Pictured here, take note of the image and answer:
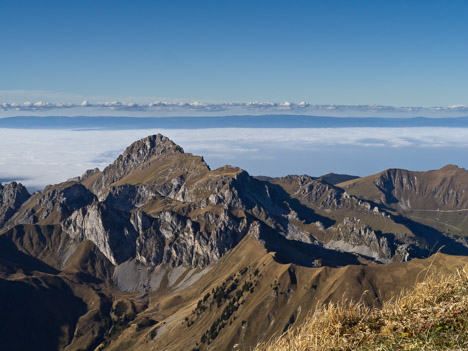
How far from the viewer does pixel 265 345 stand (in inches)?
781

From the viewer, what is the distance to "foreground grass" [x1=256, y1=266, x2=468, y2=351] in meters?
15.3

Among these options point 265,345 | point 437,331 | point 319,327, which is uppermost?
point 437,331

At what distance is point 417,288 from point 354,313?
11.5ft

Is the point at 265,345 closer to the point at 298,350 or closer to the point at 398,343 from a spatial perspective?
the point at 298,350

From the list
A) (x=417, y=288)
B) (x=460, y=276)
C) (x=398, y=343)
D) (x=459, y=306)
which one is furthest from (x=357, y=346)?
(x=460, y=276)

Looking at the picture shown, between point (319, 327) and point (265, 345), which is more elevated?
point (319, 327)

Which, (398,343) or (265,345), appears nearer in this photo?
(398,343)

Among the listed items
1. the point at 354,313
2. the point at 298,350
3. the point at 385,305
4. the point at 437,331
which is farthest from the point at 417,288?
the point at 298,350

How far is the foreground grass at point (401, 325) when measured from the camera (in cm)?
1532

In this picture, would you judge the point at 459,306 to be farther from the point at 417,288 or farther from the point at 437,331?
the point at 417,288

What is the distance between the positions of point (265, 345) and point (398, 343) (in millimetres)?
6337

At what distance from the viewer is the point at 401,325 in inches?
669

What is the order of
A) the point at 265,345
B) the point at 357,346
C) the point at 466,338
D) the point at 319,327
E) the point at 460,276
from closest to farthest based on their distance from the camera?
the point at 466,338 < the point at 357,346 < the point at 319,327 < the point at 265,345 < the point at 460,276

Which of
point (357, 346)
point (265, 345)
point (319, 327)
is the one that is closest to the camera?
point (357, 346)
